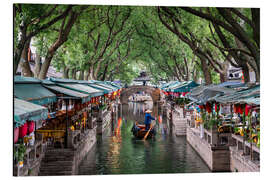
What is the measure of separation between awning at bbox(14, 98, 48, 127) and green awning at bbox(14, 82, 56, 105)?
1.69 feet

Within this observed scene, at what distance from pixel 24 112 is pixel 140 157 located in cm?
851

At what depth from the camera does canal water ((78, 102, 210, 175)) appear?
11.2 metres

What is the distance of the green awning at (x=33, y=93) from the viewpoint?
7.35 metres

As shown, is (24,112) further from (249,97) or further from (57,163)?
(249,97)

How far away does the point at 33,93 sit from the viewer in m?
8.00

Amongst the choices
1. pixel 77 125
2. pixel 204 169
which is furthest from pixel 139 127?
pixel 204 169

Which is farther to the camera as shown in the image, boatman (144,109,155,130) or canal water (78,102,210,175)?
boatman (144,109,155,130)

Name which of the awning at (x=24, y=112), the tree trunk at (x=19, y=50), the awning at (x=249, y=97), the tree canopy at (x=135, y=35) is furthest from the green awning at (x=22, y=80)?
the awning at (x=249, y=97)

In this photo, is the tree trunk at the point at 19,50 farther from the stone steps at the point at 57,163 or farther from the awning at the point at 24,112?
the stone steps at the point at 57,163

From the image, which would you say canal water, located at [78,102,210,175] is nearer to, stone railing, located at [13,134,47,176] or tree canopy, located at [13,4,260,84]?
stone railing, located at [13,134,47,176]

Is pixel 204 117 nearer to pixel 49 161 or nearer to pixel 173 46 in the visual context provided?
pixel 49 161

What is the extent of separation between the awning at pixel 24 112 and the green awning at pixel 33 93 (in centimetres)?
51

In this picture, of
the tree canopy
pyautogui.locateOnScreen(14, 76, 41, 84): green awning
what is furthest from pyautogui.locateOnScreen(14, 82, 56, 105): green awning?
the tree canopy

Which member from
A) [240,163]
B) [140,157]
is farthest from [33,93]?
[140,157]
